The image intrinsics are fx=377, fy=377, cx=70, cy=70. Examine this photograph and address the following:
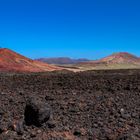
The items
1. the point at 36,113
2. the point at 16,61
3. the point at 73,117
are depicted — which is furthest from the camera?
the point at 16,61

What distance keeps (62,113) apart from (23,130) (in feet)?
3.89

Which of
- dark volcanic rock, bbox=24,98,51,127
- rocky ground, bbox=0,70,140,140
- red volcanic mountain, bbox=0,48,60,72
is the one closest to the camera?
rocky ground, bbox=0,70,140,140

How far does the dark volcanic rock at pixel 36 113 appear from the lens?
21.9ft

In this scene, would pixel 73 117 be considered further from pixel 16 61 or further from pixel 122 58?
pixel 122 58

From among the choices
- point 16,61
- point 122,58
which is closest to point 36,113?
point 16,61

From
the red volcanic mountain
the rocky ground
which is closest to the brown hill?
the red volcanic mountain

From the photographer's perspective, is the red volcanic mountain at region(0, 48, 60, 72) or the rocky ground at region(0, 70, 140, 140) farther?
the red volcanic mountain at region(0, 48, 60, 72)

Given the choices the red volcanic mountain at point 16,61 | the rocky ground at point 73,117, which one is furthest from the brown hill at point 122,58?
the rocky ground at point 73,117

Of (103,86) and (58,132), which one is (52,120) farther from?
(103,86)

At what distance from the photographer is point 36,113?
263 inches

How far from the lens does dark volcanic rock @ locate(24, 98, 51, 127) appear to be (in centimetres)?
666

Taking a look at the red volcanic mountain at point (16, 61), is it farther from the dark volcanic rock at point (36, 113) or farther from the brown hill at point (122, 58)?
the brown hill at point (122, 58)

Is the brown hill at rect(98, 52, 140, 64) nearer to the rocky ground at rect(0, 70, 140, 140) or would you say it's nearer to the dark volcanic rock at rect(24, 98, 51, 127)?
the rocky ground at rect(0, 70, 140, 140)

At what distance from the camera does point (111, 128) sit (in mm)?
6406
